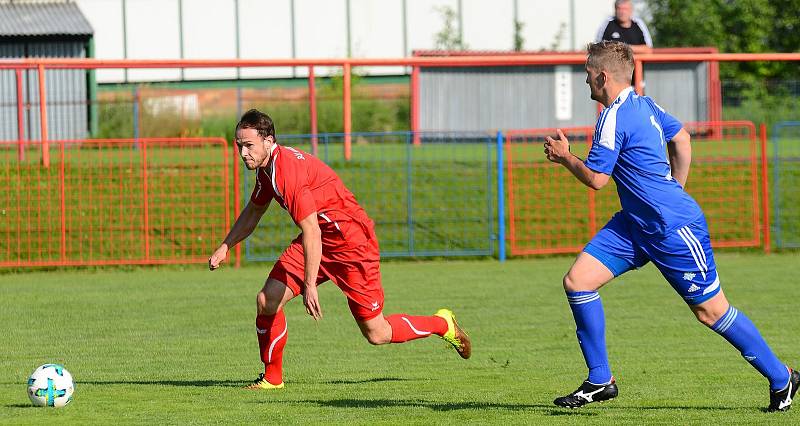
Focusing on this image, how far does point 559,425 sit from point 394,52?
122ft

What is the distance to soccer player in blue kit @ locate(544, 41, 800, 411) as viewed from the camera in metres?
6.47

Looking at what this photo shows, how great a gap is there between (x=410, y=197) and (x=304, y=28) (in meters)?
26.7

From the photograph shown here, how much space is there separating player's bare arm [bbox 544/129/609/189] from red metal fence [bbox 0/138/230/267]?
9164 mm

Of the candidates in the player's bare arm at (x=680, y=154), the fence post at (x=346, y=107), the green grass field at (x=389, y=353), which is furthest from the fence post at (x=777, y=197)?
the player's bare arm at (x=680, y=154)

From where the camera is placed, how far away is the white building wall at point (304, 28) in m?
40.7

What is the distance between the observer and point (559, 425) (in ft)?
20.8

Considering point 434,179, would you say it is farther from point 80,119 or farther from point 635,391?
point 80,119

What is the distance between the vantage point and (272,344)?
7.69 metres

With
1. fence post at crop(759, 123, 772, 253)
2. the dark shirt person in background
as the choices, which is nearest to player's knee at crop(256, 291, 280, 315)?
the dark shirt person in background

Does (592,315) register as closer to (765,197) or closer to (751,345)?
(751,345)

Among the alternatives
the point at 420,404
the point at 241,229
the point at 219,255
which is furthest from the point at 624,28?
the point at 420,404

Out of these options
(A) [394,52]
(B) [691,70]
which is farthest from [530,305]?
(A) [394,52]

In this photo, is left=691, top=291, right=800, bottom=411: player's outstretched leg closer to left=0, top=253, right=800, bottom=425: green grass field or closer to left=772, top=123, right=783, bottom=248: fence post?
left=0, top=253, right=800, bottom=425: green grass field

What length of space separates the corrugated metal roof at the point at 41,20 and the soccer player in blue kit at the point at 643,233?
2632cm
